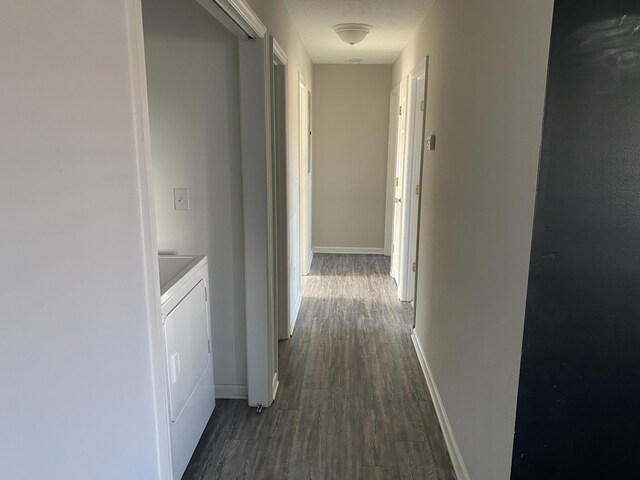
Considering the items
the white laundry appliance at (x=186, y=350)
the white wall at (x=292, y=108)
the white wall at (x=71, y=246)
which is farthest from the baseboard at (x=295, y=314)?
the white wall at (x=71, y=246)

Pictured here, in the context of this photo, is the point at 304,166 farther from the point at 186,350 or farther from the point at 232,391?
the point at 186,350

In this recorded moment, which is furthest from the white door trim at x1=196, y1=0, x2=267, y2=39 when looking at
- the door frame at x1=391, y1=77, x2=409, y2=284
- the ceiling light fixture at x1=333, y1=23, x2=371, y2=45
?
the door frame at x1=391, y1=77, x2=409, y2=284

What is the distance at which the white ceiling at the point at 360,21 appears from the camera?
3.02 metres

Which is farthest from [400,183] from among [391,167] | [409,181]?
[391,167]

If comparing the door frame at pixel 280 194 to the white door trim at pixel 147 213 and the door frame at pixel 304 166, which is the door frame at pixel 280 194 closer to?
the door frame at pixel 304 166

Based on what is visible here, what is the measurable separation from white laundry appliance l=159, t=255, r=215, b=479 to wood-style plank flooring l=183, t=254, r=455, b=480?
0.58 ft

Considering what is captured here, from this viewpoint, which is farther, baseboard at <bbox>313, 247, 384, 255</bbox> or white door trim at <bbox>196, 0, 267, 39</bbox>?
baseboard at <bbox>313, 247, 384, 255</bbox>

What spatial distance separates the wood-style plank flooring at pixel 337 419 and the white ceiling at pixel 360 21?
233 cm

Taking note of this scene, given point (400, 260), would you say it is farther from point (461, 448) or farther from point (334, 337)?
point (461, 448)

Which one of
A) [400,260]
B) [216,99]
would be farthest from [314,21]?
[400,260]

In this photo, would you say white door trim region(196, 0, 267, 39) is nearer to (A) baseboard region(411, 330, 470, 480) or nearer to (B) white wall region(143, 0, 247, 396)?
(B) white wall region(143, 0, 247, 396)

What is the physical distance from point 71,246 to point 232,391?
6.93 feet

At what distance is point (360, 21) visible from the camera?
3.46m

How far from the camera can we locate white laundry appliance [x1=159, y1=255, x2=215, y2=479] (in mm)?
1890
